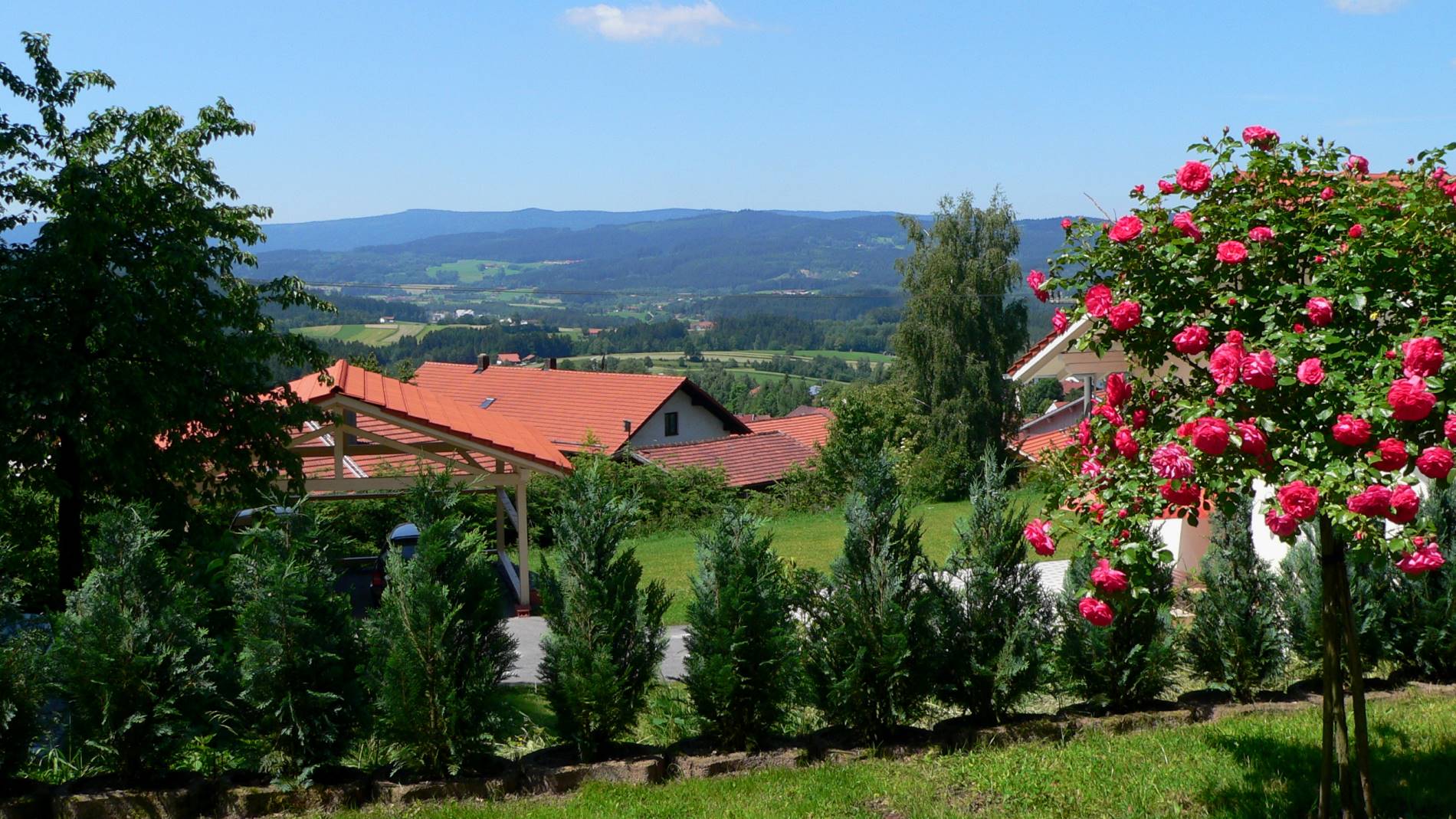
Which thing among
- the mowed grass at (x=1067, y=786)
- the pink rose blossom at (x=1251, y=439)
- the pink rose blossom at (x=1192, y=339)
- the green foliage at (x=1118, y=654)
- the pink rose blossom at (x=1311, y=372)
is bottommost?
the mowed grass at (x=1067, y=786)

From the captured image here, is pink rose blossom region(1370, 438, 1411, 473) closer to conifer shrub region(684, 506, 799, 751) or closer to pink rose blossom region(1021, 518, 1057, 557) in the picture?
pink rose blossom region(1021, 518, 1057, 557)

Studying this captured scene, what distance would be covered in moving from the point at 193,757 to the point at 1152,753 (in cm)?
484

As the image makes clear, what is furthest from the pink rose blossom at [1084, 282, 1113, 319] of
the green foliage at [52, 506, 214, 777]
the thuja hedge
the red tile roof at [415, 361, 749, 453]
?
the red tile roof at [415, 361, 749, 453]

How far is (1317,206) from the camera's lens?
446 centimetres

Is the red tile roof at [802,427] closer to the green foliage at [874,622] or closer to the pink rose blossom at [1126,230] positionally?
the green foliage at [874,622]

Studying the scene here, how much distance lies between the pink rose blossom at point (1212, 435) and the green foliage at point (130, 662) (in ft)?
14.5

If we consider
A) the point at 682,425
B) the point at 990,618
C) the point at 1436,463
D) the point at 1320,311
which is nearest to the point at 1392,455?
the point at 1436,463

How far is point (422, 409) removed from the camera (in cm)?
1608

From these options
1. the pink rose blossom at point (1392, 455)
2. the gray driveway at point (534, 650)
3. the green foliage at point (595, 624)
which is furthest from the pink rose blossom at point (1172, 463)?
the gray driveway at point (534, 650)

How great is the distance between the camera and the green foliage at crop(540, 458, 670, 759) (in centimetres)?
566

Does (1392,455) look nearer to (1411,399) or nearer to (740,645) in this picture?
(1411,399)

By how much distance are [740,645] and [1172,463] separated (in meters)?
2.56

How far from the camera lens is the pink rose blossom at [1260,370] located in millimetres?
3826

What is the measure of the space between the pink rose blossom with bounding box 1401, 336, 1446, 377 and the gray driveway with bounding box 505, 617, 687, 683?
5.63 m
